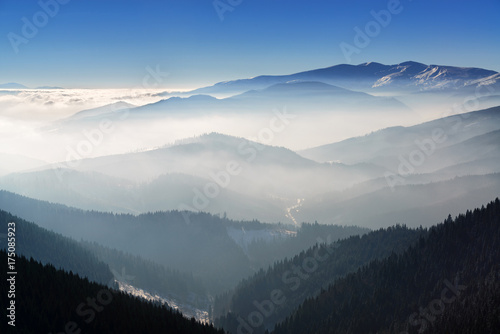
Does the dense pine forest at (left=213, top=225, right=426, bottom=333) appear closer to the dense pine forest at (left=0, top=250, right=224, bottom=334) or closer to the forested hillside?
the forested hillside

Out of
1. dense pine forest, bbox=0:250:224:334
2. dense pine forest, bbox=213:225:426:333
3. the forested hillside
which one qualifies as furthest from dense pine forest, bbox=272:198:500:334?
the forested hillside

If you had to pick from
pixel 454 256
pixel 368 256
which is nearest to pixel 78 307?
pixel 454 256

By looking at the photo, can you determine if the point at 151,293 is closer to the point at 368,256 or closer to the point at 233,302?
the point at 233,302

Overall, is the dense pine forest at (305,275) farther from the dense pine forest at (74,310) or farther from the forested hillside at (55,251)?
the dense pine forest at (74,310)

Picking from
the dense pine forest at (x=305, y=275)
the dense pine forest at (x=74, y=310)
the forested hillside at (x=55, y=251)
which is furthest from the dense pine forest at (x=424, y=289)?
the forested hillside at (x=55, y=251)

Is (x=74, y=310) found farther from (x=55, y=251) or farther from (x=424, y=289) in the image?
(x=55, y=251)

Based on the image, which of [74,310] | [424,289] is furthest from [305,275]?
[74,310]
